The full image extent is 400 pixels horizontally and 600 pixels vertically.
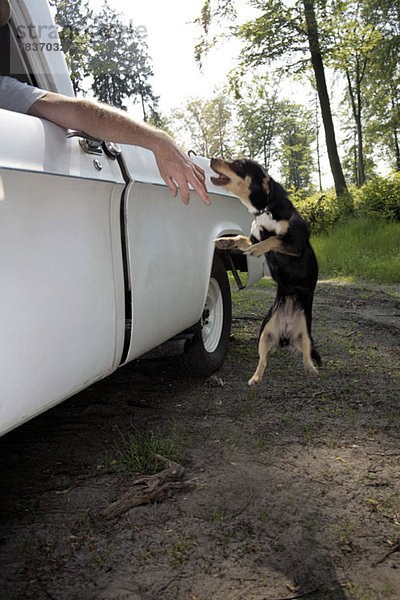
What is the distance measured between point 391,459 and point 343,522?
0.69m

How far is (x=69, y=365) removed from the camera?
2.02m

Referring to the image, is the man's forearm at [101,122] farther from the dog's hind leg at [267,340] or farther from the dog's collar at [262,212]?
Answer: the dog's hind leg at [267,340]

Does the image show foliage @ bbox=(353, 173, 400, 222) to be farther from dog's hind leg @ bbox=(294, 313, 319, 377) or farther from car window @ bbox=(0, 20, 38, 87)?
car window @ bbox=(0, 20, 38, 87)

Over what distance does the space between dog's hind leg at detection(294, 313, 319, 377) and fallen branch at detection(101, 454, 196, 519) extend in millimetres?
958

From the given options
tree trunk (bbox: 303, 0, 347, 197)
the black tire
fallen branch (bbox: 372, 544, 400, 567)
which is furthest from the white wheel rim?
tree trunk (bbox: 303, 0, 347, 197)

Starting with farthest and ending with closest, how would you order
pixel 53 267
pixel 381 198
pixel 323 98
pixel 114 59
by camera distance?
pixel 114 59 < pixel 381 198 < pixel 323 98 < pixel 53 267

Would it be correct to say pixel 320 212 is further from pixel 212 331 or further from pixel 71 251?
pixel 71 251

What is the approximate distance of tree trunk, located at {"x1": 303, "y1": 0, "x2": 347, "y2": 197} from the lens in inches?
517

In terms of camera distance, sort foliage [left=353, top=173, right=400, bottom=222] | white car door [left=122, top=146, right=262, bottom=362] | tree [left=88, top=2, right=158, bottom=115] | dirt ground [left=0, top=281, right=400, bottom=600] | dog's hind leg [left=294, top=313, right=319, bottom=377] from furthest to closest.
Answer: tree [left=88, top=2, right=158, bottom=115]
foliage [left=353, top=173, right=400, bottom=222]
dog's hind leg [left=294, top=313, right=319, bottom=377]
white car door [left=122, top=146, right=262, bottom=362]
dirt ground [left=0, top=281, right=400, bottom=600]

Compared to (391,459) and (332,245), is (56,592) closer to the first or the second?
(391,459)

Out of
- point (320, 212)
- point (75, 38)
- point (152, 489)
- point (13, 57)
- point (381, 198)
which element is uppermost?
point (75, 38)

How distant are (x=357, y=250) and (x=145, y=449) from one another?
29.3ft

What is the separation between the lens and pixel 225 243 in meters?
2.65

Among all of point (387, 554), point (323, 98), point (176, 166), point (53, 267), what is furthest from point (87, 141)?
point (323, 98)
